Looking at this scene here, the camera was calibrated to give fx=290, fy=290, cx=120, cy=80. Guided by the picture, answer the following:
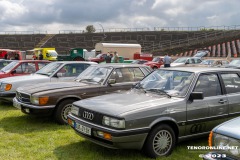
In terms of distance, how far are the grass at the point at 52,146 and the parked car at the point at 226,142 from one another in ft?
4.49

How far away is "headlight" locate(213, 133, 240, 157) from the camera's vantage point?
126 inches

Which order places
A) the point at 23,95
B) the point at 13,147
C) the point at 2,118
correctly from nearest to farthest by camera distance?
the point at 13,147 → the point at 23,95 → the point at 2,118

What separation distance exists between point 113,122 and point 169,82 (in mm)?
1584

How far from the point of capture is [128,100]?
194 inches

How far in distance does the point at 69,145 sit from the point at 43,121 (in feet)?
6.81

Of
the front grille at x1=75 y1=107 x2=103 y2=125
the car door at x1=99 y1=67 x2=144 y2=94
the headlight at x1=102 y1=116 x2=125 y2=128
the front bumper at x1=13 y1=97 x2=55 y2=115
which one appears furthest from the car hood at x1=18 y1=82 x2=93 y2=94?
the headlight at x1=102 y1=116 x2=125 y2=128

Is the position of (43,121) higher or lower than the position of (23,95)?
lower

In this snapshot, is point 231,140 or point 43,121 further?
point 43,121

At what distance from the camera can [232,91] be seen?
5605 mm

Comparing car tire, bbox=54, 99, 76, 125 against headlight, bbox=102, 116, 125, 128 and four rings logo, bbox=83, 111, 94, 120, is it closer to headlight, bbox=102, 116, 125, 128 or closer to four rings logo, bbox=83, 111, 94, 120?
four rings logo, bbox=83, 111, 94, 120

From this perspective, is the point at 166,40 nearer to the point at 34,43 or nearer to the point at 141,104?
the point at 34,43

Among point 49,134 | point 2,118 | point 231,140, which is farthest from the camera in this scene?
point 2,118

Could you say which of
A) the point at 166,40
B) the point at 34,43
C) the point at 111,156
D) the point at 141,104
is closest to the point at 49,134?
the point at 111,156

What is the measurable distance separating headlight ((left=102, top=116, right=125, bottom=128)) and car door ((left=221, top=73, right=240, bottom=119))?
7.69ft
